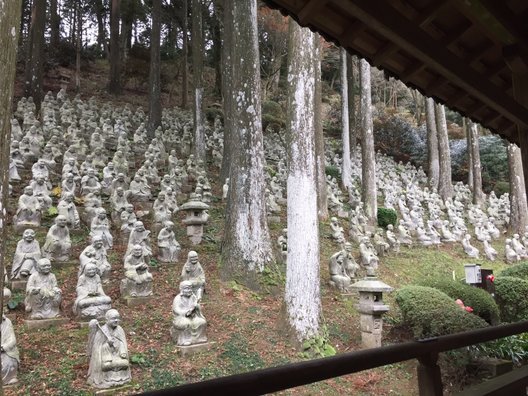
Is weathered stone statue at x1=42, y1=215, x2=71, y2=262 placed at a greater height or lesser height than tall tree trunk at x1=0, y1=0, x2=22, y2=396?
lesser

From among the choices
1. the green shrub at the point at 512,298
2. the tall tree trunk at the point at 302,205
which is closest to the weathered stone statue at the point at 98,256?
the tall tree trunk at the point at 302,205

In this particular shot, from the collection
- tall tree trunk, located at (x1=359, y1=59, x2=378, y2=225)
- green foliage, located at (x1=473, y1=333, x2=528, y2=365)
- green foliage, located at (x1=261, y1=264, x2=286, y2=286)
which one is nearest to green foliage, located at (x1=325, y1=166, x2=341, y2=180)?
tall tree trunk, located at (x1=359, y1=59, x2=378, y2=225)

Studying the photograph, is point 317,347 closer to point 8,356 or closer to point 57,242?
point 8,356

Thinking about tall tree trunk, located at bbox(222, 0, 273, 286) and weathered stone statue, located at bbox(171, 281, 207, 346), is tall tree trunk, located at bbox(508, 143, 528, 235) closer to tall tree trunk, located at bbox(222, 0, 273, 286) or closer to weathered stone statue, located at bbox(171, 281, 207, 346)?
tall tree trunk, located at bbox(222, 0, 273, 286)

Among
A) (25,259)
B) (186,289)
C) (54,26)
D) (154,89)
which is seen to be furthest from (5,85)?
(54,26)

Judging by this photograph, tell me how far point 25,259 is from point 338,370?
250 inches

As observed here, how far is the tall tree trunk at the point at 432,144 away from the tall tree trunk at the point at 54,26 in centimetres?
2272

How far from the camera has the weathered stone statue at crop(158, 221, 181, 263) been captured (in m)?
8.83

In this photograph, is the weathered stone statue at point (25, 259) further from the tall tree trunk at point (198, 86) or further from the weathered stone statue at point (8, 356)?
the tall tree trunk at point (198, 86)

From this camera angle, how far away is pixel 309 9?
8.84 ft

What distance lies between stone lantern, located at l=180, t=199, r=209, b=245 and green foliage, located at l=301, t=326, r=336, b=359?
14.1ft

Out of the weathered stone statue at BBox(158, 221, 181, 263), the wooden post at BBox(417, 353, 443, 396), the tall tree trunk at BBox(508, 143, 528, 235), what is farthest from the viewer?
the tall tree trunk at BBox(508, 143, 528, 235)

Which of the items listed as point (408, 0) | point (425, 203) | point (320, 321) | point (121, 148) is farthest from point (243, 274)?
point (425, 203)

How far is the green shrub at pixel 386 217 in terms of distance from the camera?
16.2 m
